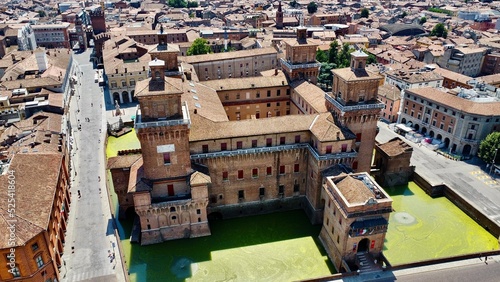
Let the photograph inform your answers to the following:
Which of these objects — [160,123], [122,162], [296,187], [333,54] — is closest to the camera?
[160,123]

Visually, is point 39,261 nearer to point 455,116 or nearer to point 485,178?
point 485,178

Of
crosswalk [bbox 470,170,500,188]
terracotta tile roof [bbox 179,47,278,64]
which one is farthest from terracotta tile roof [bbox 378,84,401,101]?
terracotta tile roof [bbox 179,47,278,64]

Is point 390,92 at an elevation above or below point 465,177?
above

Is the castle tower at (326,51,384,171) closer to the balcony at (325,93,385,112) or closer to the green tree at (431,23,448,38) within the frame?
the balcony at (325,93,385,112)

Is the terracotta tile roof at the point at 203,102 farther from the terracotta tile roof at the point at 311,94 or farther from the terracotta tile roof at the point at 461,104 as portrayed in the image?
the terracotta tile roof at the point at 461,104

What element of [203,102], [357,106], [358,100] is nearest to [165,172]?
[203,102]

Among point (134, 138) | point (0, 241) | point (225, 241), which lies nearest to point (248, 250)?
point (225, 241)
